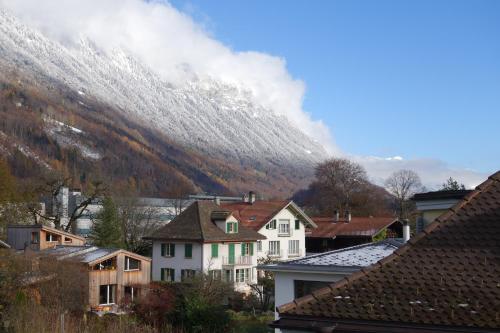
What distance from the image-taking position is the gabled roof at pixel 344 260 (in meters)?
20.7

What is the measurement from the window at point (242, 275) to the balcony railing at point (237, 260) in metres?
0.61

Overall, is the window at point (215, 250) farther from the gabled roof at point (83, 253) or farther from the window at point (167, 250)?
the gabled roof at point (83, 253)

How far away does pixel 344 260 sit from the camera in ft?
70.4

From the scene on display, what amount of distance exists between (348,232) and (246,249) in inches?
579

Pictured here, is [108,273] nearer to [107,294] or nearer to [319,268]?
[107,294]

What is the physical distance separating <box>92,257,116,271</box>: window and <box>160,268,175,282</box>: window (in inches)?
375

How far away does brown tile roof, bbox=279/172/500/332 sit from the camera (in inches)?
320

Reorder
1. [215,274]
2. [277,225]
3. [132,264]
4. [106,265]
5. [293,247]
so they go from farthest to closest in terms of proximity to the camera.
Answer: [293,247] < [277,225] < [215,274] < [132,264] < [106,265]

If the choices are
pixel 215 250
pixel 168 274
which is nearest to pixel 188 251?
pixel 215 250

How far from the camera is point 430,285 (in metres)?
8.54

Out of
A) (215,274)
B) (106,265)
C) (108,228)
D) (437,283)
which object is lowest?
(215,274)

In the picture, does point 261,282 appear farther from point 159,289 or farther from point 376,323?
point 376,323

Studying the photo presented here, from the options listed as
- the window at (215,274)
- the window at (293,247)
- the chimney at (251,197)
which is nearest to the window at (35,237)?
the window at (215,274)

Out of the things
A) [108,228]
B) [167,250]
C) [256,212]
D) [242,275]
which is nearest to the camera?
[167,250]
